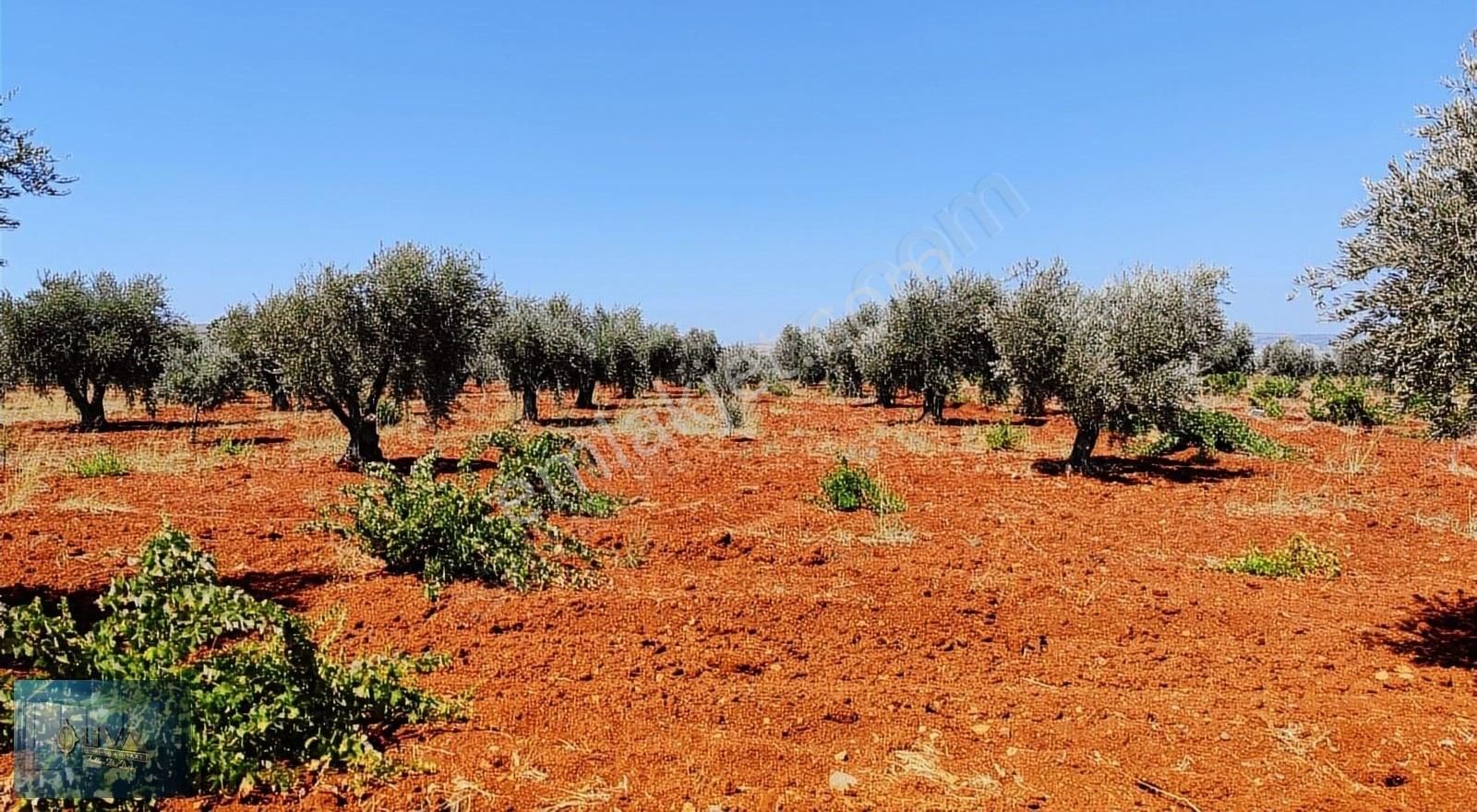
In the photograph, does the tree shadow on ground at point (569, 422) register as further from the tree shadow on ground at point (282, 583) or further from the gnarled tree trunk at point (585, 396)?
the tree shadow on ground at point (282, 583)

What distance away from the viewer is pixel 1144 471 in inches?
613

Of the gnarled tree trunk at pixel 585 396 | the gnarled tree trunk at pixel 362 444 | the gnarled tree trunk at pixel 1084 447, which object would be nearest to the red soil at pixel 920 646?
the gnarled tree trunk at pixel 1084 447

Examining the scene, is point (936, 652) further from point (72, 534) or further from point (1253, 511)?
point (72, 534)

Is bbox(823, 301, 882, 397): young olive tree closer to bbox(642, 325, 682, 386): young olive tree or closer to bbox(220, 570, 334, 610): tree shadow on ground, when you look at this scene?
bbox(642, 325, 682, 386): young olive tree

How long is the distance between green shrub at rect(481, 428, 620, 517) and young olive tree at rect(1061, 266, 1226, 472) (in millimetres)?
9216

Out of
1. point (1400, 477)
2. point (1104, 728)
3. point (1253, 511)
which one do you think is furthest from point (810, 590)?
point (1400, 477)

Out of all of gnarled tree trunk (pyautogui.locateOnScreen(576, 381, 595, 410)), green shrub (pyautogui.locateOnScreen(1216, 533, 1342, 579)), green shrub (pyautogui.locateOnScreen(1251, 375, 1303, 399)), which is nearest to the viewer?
green shrub (pyautogui.locateOnScreen(1216, 533, 1342, 579))

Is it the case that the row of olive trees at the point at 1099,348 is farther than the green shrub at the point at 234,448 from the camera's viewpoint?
No

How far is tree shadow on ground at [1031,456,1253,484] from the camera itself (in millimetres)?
Result: 14531

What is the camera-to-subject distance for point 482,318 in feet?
53.0

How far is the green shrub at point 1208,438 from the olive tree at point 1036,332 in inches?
152

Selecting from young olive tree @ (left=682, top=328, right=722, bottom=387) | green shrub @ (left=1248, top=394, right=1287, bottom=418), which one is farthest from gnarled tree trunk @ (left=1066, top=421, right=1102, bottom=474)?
young olive tree @ (left=682, top=328, right=722, bottom=387)

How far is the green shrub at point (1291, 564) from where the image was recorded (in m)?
8.15

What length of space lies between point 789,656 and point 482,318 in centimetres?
1247
